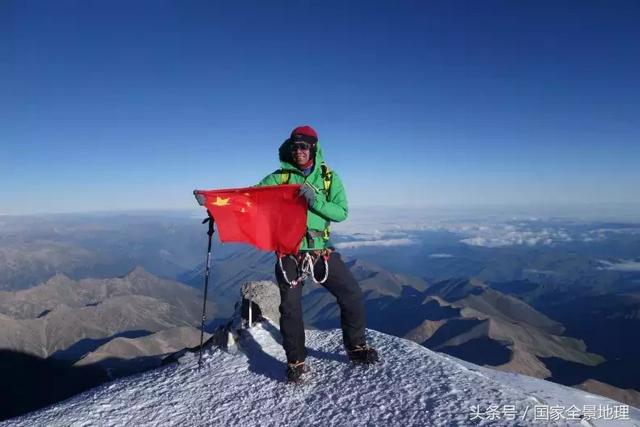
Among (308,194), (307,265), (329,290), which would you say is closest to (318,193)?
(308,194)

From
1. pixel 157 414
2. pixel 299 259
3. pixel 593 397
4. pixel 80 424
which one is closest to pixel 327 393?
pixel 299 259

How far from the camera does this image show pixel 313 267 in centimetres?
1036

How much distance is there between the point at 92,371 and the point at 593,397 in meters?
198

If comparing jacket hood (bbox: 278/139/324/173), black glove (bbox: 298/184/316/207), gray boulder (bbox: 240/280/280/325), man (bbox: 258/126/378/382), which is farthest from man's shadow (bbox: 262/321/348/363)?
jacket hood (bbox: 278/139/324/173)

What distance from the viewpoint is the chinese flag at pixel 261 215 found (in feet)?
34.5

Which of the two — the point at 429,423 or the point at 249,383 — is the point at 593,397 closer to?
the point at 429,423

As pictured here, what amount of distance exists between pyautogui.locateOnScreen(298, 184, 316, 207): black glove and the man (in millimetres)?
329

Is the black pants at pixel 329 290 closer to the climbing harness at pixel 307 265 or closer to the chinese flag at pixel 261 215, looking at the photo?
the climbing harness at pixel 307 265

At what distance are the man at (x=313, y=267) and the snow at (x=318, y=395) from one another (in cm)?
86

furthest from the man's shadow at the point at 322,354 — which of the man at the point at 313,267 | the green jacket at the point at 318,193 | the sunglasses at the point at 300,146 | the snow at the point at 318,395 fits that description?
the sunglasses at the point at 300,146

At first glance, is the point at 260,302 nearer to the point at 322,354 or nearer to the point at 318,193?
the point at 322,354

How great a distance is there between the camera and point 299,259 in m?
10.5

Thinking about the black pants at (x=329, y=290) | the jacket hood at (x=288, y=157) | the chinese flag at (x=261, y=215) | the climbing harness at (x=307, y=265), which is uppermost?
the jacket hood at (x=288, y=157)

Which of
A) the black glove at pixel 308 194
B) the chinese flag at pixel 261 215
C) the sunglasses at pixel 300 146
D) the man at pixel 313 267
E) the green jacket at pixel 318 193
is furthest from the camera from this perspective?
the chinese flag at pixel 261 215
